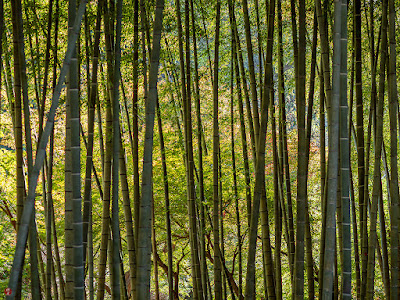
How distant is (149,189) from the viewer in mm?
2473

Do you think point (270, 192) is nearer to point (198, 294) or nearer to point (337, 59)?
point (198, 294)

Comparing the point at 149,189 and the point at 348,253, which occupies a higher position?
the point at 149,189

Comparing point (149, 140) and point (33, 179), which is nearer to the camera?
point (33, 179)

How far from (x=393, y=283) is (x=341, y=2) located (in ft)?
8.48

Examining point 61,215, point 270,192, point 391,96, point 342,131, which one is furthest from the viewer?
point 61,215

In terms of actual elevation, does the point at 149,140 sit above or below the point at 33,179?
above

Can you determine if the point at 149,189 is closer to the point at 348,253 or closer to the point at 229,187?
the point at 348,253

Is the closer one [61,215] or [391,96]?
[391,96]

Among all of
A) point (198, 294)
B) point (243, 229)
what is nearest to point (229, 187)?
point (243, 229)

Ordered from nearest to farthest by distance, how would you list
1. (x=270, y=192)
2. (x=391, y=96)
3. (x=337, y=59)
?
(x=337, y=59), (x=391, y=96), (x=270, y=192)

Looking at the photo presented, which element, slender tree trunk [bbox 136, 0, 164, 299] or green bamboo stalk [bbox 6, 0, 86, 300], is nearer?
green bamboo stalk [bbox 6, 0, 86, 300]

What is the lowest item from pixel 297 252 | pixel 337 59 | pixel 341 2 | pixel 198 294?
pixel 198 294

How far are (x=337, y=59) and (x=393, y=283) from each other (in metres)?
2.41

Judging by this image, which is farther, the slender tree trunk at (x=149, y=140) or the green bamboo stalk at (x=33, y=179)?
the slender tree trunk at (x=149, y=140)
